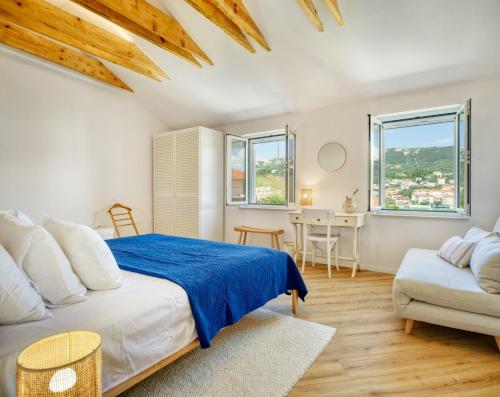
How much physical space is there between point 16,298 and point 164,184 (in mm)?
4054

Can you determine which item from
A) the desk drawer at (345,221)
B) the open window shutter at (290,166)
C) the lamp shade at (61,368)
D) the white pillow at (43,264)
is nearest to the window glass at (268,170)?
the open window shutter at (290,166)

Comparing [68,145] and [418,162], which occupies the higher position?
[68,145]

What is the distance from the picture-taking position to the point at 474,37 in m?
2.75

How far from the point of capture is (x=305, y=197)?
4.34 m

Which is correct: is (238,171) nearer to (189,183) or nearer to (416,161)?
(189,183)

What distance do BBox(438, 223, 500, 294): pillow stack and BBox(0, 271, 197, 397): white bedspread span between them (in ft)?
6.53

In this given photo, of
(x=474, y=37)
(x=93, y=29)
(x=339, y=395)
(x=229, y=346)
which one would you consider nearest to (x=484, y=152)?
(x=474, y=37)

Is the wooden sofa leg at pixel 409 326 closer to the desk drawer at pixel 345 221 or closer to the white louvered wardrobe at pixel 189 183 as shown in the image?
the desk drawer at pixel 345 221

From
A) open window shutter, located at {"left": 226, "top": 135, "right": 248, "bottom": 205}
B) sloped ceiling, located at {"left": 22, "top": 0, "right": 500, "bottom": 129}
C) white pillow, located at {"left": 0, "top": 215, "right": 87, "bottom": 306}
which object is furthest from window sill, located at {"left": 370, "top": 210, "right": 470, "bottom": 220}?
white pillow, located at {"left": 0, "top": 215, "right": 87, "bottom": 306}

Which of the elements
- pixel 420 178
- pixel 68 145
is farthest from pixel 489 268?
pixel 68 145

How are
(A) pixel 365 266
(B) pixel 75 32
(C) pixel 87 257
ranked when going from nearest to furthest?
(C) pixel 87 257 < (B) pixel 75 32 < (A) pixel 365 266

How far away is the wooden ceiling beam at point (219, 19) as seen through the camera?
2754 millimetres

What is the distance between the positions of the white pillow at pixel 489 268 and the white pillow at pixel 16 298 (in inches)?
103

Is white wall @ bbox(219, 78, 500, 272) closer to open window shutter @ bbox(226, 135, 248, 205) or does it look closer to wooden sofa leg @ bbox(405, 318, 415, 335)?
open window shutter @ bbox(226, 135, 248, 205)
